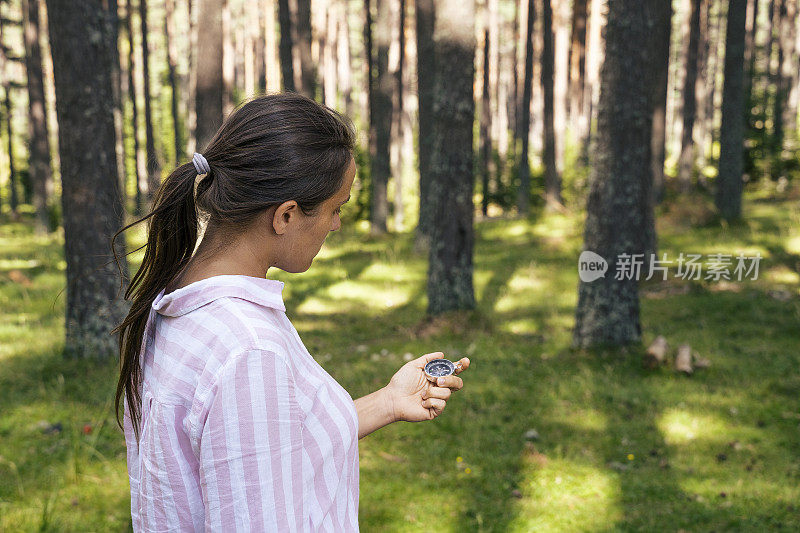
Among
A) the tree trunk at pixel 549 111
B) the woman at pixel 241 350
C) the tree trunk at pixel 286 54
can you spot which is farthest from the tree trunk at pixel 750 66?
the woman at pixel 241 350

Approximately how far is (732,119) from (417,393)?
49.9 feet

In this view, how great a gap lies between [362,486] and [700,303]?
675cm

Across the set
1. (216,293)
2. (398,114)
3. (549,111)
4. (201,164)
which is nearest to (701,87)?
(549,111)

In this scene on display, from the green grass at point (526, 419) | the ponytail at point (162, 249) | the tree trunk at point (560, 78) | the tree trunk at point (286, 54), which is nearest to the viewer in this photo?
the ponytail at point (162, 249)

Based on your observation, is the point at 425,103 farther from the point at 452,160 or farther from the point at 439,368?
the point at 439,368

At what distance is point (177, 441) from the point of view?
1.53 m

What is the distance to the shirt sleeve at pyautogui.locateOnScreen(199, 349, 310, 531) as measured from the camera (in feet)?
4.59

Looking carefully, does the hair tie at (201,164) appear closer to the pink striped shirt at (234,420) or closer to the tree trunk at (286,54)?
the pink striped shirt at (234,420)

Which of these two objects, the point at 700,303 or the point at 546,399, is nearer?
the point at 546,399

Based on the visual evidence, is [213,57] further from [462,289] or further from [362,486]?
[362,486]

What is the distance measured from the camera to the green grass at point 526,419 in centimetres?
496

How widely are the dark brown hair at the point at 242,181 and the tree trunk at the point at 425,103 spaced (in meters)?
12.4

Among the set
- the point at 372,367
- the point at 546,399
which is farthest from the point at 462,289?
the point at 546,399

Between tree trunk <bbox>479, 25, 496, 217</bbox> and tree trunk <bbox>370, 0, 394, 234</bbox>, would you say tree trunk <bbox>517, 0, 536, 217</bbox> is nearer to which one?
tree trunk <bbox>479, 25, 496, 217</bbox>
